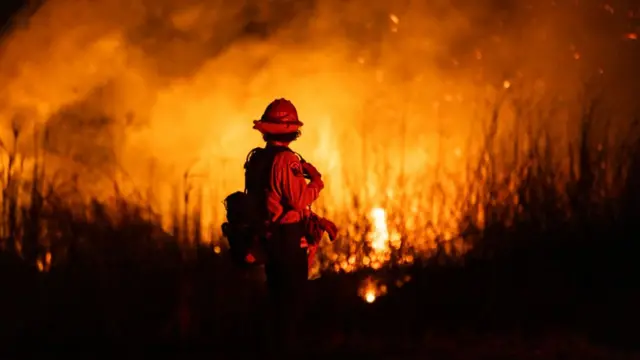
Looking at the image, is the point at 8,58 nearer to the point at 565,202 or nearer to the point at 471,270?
the point at 471,270

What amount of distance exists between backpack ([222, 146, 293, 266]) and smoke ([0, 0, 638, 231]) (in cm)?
370

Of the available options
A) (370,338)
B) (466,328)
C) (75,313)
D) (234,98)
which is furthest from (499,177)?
(75,313)

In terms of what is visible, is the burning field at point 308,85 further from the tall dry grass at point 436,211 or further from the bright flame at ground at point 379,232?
the bright flame at ground at point 379,232

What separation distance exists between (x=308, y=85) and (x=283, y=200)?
4.48 meters

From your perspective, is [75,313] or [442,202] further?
[442,202]

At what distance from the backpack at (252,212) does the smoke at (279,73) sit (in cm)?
A: 370

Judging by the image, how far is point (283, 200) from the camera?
621 cm

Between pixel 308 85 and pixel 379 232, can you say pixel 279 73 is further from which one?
pixel 379 232

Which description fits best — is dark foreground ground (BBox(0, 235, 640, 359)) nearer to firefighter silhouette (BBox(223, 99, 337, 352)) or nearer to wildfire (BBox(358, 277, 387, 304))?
wildfire (BBox(358, 277, 387, 304))

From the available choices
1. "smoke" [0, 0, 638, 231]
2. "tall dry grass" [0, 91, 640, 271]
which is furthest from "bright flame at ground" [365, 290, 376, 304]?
"smoke" [0, 0, 638, 231]

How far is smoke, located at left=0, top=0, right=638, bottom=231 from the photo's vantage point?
1026cm

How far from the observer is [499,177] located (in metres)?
9.03

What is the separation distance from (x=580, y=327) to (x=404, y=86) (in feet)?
12.5

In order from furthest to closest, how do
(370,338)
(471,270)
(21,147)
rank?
(21,147)
(471,270)
(370,338)
